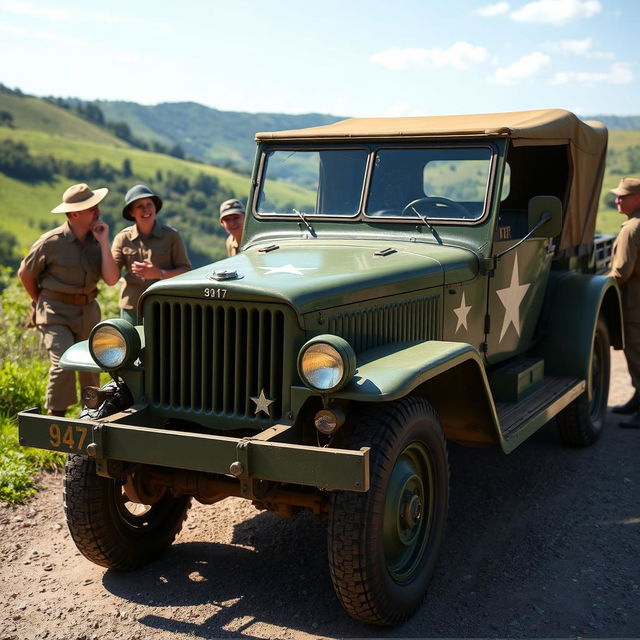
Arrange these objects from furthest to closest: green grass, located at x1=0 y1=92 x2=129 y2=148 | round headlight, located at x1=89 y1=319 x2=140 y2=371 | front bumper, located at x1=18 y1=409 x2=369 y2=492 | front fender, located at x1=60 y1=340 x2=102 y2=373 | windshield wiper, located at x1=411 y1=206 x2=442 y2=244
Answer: green grass, located at x1=0 y1=92 x2=129 y2=148 → windshield wiper, located at x1=411 y1=206 x2=442 y2=244 → front fender, located at x1=60 y1=340 x2=102 y2=373 → round headlight, located at x1=89 y1=319 x2=140 y2=371 → front bumper, located at x1=18 y1=409 x2=369 y2=492

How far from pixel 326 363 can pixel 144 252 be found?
10.6 feet

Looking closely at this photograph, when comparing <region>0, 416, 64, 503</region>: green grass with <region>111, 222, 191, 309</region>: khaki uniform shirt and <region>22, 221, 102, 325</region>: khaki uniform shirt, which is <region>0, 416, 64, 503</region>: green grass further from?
<region>111, 222, 191, 309</region>: khaki uniform shirt

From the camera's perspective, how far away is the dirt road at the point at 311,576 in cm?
342

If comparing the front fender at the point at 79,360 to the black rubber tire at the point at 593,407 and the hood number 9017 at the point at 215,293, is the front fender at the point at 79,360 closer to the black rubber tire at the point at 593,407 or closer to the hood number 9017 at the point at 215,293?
the hood number 9017 at the point at 215,293

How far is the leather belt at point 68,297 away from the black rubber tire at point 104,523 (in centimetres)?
190

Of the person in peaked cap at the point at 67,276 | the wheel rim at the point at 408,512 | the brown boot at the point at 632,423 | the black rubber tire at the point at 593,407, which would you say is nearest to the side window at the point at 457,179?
the black rubber tire at the point at 593,407

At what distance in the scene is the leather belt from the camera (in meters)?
5.38

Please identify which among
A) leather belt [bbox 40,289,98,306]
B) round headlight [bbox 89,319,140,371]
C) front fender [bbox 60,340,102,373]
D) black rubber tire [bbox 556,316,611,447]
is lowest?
black rubber tire [bbox 556,316,611,447]

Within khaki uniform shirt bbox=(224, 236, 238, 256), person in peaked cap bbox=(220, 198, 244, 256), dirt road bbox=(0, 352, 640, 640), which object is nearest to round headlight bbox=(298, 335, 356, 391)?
dirt road bbox=(0, 352, 640, 640)

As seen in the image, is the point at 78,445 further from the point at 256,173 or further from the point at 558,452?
the point at 558,452

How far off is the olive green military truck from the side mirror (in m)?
0.02

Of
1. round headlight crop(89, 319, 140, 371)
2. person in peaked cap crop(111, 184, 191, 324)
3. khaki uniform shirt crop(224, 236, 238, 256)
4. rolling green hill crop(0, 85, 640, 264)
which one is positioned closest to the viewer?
round headlight crop(89, 319, 140, 371)

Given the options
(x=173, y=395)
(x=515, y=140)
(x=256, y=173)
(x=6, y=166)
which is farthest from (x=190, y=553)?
(x=6, y=166)

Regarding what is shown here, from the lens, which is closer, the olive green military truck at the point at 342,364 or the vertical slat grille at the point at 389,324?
the olive green military truck at the point at 342,364
